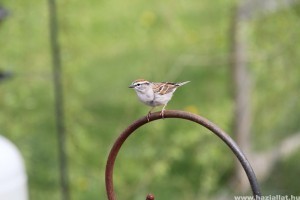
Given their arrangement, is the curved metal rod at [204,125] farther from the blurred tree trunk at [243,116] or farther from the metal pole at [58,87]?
the blurred tree trunk at [243,116]

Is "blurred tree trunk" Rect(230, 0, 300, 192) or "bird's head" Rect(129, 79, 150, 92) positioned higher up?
Result: "blurred tree trunk" Rect(230, 0, 300, 192)

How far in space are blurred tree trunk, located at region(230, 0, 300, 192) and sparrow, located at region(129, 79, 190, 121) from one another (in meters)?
2.79

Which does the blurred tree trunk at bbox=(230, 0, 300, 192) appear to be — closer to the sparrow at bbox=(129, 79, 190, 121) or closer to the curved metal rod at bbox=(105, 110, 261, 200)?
the sparrow at bbox=(129, 79, 190, 121)

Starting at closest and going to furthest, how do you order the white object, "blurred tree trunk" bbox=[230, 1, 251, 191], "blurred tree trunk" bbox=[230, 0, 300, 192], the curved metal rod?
the curved metal rod < the white object < "blurred tree trunk" bbox=[230, 0, 300, 192] < "blurred tree trunk" bbox=[230, 1, 251, 191]

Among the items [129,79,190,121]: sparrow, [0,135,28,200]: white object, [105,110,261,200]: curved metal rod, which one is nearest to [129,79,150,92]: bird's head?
[129,79,190,121]: sparrow

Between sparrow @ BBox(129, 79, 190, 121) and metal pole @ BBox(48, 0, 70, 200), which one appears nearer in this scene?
sparrow @ BBox(129, 79, 190, 121)

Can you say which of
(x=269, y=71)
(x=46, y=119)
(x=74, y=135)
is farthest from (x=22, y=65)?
(x=269, y=71)

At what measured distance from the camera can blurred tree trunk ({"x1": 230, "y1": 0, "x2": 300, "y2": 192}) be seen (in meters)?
4.81

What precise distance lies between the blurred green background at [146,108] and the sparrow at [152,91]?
2.02 m

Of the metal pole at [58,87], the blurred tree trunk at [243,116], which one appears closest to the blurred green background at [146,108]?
the blurred tree trunk at [243,116]

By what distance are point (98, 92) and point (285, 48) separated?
8.77 ft

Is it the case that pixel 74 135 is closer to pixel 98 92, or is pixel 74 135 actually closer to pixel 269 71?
pixel 269 71

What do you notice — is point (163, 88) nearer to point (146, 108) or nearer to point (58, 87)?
point (58, 87)

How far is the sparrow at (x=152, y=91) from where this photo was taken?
1.91 meters
